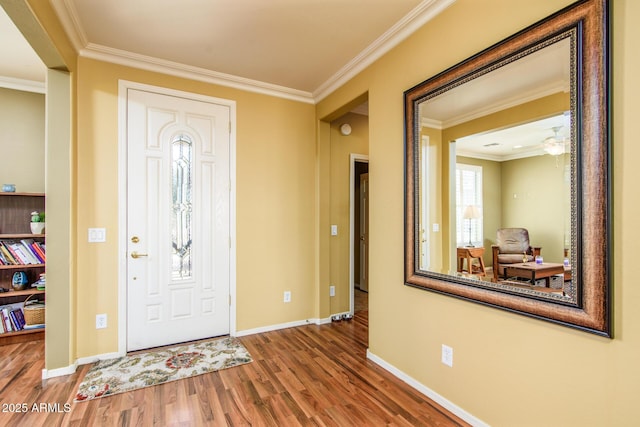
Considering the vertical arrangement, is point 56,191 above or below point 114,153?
below

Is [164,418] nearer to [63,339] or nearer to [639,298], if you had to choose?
[63,339]

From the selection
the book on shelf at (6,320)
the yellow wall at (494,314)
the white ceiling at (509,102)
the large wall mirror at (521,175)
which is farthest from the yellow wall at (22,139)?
the white ceiling at (509,102)

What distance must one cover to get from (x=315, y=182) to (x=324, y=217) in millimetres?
429

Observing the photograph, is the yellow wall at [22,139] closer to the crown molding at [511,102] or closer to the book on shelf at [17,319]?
the book on shelf at [17,319]

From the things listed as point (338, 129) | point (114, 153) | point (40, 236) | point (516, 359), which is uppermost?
point (338, 129)

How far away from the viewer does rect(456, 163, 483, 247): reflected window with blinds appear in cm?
197

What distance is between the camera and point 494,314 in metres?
1.76

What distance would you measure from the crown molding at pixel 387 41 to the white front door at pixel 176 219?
3.85ft

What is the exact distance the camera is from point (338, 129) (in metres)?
3.81

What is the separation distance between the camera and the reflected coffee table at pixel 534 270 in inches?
60.1

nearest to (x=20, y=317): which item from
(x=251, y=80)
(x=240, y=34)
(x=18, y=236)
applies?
(x=18, y=236)

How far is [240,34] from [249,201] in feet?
5.11

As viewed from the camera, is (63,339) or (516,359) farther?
(63,339)

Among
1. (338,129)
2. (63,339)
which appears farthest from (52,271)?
(338,129)
